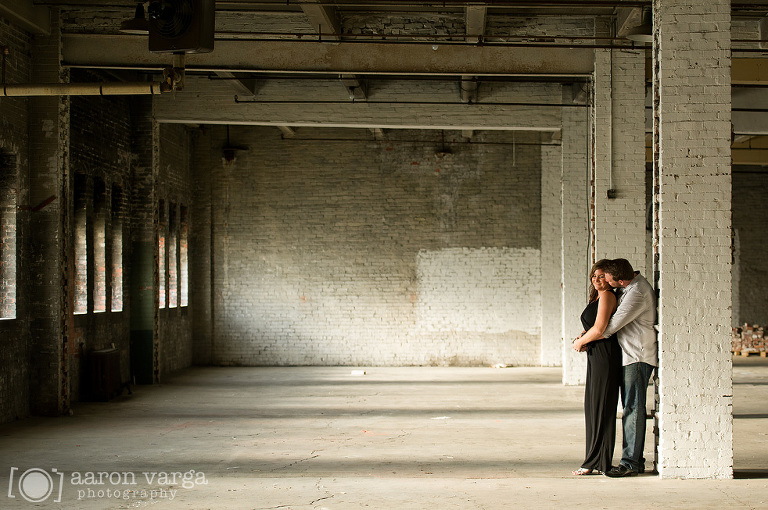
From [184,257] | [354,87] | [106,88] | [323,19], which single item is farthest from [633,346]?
[184,257]

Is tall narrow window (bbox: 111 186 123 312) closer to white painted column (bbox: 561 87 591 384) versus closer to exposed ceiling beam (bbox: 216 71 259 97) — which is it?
exposed ceiling beam (bbox: 216 71 259 97)

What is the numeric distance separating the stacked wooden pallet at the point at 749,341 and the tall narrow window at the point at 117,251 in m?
12.4

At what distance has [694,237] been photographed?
583cm

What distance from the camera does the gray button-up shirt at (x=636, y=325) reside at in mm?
5766

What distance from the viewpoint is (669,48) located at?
5.89 meters

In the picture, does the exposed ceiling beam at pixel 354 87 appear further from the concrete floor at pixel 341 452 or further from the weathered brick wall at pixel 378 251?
the concrete floor at pixel 341 452

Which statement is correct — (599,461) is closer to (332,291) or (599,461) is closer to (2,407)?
(2,407)

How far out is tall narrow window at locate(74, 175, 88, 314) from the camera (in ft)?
33.4

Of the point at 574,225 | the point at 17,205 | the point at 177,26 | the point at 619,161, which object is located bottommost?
the point at 574,225

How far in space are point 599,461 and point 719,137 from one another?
262 centimetres

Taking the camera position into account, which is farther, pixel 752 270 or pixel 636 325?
pixel 752 270

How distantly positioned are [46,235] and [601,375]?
6.44m

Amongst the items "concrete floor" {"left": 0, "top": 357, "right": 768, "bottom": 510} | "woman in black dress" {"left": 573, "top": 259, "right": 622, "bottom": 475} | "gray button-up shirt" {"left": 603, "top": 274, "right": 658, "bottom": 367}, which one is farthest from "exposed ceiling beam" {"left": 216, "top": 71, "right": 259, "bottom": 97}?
"gray button-up shirt" {"left": 603, "top": 274, "right": 658, "bottom": 367}

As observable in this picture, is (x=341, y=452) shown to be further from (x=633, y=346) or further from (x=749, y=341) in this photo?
(x=749, y=341)
